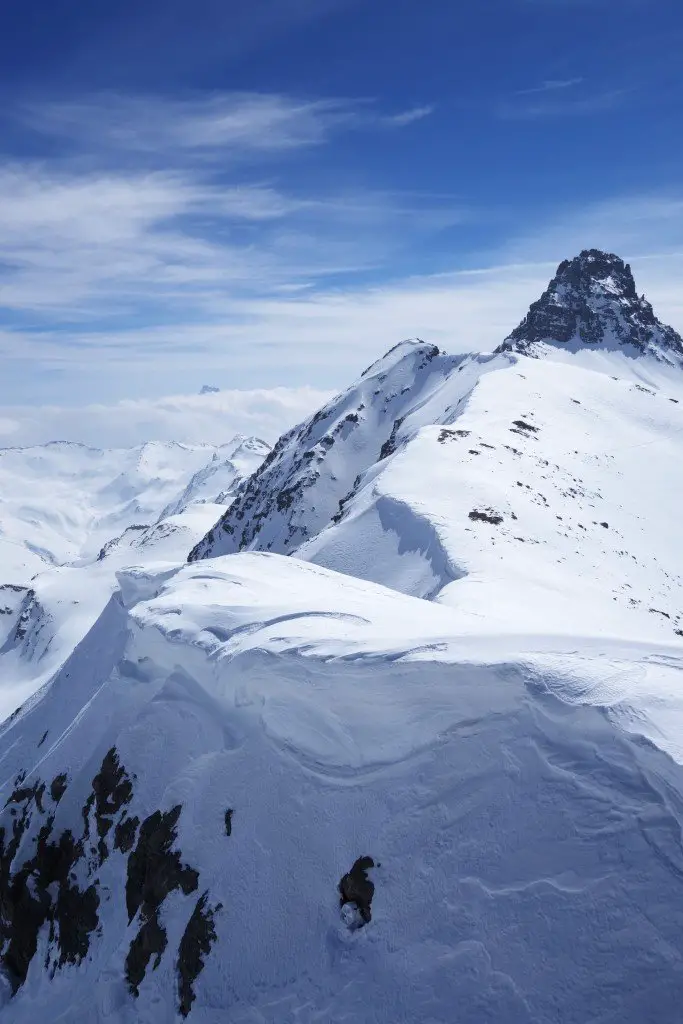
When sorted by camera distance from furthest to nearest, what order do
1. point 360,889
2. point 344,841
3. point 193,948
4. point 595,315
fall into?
point 595,315, point 193,948, point 344,841, point 360,889

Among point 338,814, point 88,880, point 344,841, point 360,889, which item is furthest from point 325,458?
point 360,889

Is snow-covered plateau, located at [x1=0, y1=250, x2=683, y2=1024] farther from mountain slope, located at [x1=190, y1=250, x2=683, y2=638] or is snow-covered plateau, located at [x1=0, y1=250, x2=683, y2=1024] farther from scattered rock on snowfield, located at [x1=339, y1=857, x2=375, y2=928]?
mountain slope, located at [x1=190, y1=250, x2=683, y2=638]

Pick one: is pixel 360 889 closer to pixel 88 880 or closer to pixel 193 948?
pixel 193 948

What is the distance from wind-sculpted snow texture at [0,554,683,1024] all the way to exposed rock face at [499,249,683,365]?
113 m

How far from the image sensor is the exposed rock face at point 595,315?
123m

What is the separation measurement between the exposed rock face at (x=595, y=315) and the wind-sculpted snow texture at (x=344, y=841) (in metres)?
113

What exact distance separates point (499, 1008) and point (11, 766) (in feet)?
59.8

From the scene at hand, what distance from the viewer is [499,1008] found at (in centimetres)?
794

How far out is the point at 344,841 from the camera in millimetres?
10422

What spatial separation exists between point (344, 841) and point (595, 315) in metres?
133

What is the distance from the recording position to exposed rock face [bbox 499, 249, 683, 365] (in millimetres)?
123438

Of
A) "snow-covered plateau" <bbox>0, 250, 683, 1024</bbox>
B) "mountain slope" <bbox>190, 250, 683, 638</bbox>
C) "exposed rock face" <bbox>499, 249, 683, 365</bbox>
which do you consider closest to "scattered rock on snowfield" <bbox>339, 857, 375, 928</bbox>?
"snow-covered plateau" <bbox>0, 250, 683, 1024</bbox>

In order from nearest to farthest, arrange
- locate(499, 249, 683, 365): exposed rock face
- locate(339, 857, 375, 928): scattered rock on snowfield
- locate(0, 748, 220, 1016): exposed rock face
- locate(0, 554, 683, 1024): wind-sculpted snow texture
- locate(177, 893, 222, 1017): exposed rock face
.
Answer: locate(0, 554, 683, 1024): wind-sculpted snow texture → locate(339, 857, 375, 928): scattered rock on snowfield → locate(177, 893, 222, 1017): exposed rock face → locate(0, 748, 220, 1016): exposed rock face → locate(499, 249, 683, 365): exposed rock face

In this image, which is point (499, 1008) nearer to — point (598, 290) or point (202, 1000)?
point (202, 1000)
